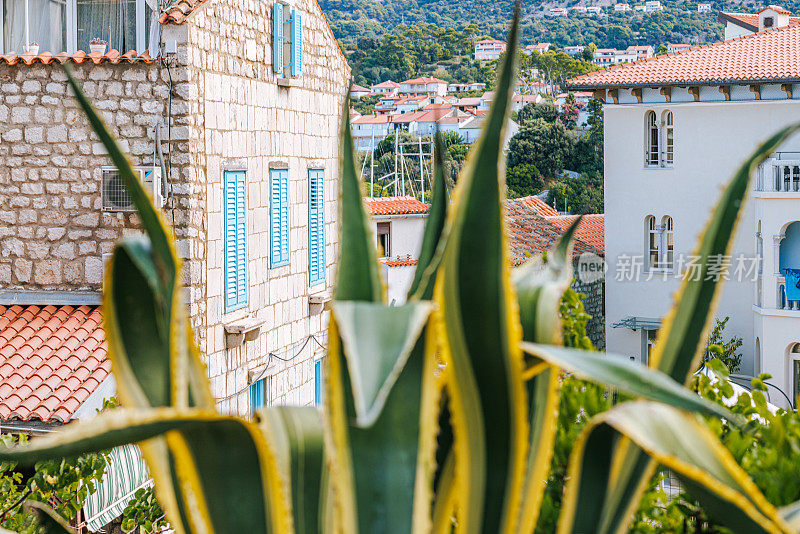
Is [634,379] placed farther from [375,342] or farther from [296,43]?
[296,43]

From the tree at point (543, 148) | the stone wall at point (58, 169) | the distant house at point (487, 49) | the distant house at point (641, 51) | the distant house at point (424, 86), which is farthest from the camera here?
the distant house at point (641, 51)

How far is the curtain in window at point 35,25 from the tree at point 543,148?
37839mm

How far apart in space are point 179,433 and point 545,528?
76 cm

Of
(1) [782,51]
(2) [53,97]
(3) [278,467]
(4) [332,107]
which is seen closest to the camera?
(3) [278,467]

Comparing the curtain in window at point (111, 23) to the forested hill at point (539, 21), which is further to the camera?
the forested hill at point (539, 21)

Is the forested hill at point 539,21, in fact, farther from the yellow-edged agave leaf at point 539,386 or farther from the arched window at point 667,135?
the yellow-edged agave leaf at point 539,386

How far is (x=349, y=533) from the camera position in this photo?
1312 millimetres

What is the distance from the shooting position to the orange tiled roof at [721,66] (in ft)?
59.1

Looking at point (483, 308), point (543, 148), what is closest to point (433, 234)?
point (483, 308)

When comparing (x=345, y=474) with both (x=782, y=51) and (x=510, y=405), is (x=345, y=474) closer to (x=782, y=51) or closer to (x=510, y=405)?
(x=510, y=405)

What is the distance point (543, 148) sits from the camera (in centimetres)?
4603

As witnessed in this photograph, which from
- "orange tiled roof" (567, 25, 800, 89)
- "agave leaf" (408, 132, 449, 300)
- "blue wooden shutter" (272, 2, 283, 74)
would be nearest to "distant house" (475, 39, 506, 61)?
"orange tiled roof" (567, 25, 800, 89)

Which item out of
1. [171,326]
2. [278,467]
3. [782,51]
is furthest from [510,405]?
[782,51]

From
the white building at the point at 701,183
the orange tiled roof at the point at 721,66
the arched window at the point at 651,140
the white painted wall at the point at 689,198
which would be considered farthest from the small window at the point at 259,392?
the arched window at the point at 651,140
